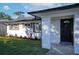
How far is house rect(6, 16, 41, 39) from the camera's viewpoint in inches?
389

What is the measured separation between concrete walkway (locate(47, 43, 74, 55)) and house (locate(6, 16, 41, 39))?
865 mm

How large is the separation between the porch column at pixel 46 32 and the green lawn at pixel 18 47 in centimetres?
72

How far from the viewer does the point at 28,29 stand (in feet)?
33.2

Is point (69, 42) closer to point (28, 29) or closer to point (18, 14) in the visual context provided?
point (28, 29)

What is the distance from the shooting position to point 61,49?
994 cm

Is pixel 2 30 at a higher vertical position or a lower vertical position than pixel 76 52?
higher

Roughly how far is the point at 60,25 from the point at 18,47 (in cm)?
259

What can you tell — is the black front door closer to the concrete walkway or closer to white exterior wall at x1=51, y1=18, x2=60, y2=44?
white exterior wall at x1=51, y1=18, x2=60, y2=44

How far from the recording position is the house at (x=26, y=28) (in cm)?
989

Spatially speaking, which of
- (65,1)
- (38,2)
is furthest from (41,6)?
(65,1)

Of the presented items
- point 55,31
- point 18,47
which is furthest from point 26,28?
point 55,31

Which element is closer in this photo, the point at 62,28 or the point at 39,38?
the point at 39,38

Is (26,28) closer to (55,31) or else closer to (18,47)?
(18,47)
